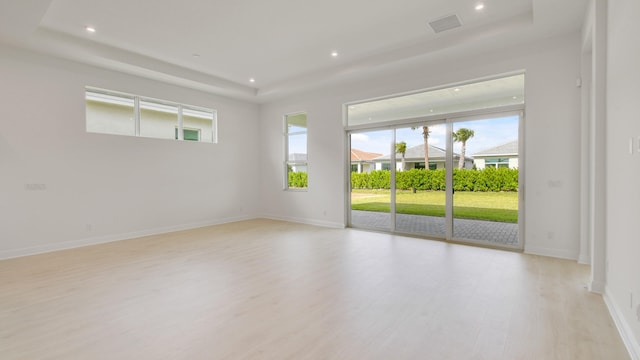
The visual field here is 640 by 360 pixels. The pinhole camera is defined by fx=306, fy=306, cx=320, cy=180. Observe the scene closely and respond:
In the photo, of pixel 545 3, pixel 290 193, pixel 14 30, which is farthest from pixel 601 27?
pixel 14 30

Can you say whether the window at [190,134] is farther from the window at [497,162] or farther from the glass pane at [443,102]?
the window at [497,162]

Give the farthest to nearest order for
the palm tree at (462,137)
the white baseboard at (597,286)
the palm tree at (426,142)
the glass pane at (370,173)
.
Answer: the glass pane at (370,173) < the palm tree at (426,142) < the palm tree at (462,137) < the white baseboard at (597,286)

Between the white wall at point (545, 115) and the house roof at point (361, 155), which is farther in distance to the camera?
the house roof at point (361, 155)

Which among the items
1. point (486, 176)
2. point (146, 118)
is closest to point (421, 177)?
point (486, 176)

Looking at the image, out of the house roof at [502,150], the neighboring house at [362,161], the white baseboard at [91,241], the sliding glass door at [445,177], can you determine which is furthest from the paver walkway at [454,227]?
the white baseboard at [91,241]

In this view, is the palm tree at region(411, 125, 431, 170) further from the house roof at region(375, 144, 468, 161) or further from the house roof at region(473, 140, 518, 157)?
the house roof at region(473, 140, 518, 157)

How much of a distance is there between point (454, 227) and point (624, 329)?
3241 millimetres

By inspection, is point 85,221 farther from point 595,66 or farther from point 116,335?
point 595,66

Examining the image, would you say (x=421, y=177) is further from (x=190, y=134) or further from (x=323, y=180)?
(x=190, y=134)

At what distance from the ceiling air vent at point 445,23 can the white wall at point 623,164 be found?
5.59 ft

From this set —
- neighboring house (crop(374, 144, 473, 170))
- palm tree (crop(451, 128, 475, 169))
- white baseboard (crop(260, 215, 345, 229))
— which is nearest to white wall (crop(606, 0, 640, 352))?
palm tree (crop(451, 128, 475, 169))

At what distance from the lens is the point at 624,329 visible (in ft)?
7.48

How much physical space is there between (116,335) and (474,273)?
3.72 metres

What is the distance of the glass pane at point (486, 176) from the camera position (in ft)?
16.3
